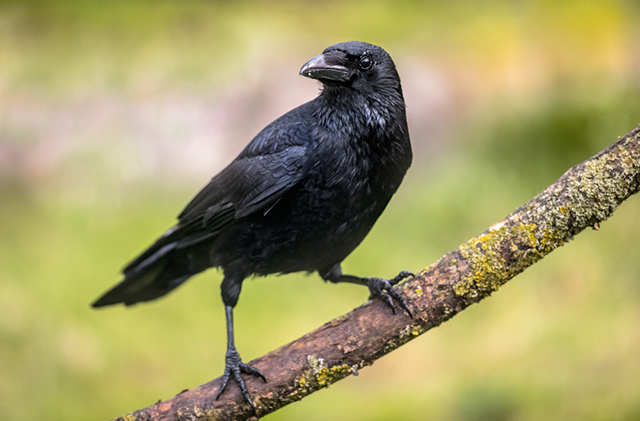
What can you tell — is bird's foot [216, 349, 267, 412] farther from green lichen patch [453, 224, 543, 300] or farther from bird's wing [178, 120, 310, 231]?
green lichen patch [453, 224, 543, 300]

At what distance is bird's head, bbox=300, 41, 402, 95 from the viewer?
2.11 metres

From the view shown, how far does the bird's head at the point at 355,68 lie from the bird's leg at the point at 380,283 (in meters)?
0.79

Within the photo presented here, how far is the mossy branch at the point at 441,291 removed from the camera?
1.91 metres

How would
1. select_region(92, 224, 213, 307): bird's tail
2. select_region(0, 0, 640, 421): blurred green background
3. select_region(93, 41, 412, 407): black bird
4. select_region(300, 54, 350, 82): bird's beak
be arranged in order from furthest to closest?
select_region(0, 0, 640, 421): blurred green background < select_region(92, 224, 213, 307): bird's tail < select_region(93, 41, 412, 407): black bird < select_region(300, 54, 350, 82): bird's beak

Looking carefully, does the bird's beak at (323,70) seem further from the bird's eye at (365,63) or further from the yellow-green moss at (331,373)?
the yellow-green moss at (331,373)

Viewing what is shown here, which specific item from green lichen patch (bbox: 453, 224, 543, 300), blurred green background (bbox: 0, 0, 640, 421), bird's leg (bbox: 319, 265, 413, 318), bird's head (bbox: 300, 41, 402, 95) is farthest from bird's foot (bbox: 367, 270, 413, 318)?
blurred green background (bbox: 0, 0, 640, 421)

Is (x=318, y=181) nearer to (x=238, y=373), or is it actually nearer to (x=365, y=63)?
(x=365, y=63)

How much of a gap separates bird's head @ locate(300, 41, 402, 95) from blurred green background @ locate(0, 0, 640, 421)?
4.73 feet

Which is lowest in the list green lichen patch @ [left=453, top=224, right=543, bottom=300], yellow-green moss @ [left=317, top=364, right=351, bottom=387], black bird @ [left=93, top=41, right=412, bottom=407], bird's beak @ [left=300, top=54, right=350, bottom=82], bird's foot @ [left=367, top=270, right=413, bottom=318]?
yellow-green moss @ [left=317, top=364, right=351, bottom=387]

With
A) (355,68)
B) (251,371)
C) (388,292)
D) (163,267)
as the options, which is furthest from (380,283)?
(163,267)

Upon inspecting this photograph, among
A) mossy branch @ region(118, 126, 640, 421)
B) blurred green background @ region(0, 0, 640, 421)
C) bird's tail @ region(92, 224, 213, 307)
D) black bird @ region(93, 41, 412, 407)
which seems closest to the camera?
mossy branch @ region(118, 126, 640, 421)

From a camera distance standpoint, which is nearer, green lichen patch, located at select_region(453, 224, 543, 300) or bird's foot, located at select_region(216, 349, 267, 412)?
green lichen patch, located at select_region(453, 224, 543, 300)

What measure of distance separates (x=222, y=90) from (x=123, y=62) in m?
0.95

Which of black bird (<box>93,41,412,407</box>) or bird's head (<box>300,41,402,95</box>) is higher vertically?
bird's head (<box>300,41,402,95</box>)
